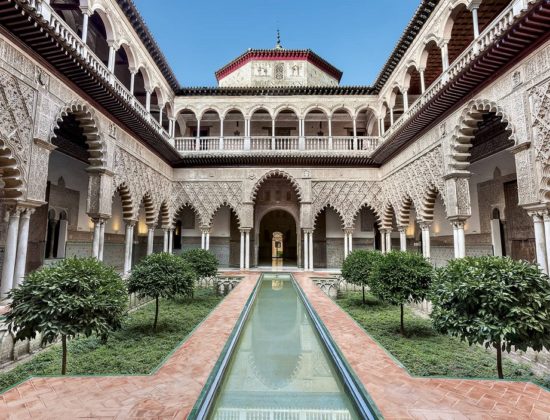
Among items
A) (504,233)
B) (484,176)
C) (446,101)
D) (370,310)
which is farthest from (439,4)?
(370,310)

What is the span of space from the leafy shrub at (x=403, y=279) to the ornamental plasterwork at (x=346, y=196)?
773 centimetres

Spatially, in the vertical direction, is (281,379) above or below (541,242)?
below

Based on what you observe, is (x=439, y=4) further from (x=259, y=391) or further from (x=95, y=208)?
(x=95, y=208)

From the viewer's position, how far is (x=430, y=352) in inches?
177

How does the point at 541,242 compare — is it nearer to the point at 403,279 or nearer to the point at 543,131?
the point at 543,131

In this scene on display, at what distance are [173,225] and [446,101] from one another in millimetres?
11252

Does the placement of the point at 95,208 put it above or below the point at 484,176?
below

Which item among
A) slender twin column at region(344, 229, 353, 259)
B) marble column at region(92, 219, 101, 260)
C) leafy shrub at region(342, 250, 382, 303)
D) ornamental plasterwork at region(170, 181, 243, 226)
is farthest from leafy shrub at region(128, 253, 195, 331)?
Answer: slender twin column at region(344, 229, 353, 259)

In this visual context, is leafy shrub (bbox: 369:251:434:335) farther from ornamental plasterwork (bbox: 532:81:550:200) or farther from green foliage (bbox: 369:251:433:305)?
ornamental plasterwork (bbox: 532:81:550:200)

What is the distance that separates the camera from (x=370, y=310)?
722cm

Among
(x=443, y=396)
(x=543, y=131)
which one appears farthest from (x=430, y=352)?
(x=543, y=131)

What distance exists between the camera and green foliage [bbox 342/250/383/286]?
7645 mm

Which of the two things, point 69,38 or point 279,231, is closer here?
point 69,38

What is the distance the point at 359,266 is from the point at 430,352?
11.5ft
